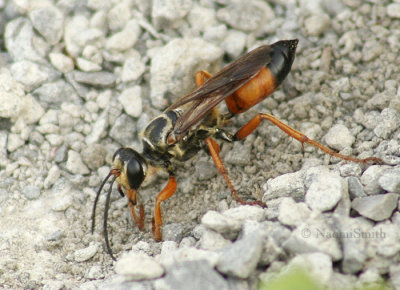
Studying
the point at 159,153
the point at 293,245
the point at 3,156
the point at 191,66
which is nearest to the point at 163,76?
the point at 191,66

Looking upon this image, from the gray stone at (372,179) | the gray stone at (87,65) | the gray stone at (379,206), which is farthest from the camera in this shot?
the gray stone at (87,65)

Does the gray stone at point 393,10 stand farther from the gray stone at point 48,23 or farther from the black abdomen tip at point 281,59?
the gray stone at point 48,23

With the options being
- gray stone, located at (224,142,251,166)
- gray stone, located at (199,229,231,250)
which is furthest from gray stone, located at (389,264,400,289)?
gray stone, located at (224,142,251,166)

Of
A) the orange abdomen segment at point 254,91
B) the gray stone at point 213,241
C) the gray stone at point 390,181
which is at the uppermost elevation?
the orange abdomen segment at point 254,91

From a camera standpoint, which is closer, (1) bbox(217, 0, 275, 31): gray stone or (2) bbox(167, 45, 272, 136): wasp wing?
(2) bbox(167, 45, 272, 136): wasp wing

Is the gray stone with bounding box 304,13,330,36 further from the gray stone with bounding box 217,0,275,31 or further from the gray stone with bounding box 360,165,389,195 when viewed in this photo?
the gray stone with bounding box 360,165,389,195

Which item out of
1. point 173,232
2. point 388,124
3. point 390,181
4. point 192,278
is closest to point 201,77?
point 173,232

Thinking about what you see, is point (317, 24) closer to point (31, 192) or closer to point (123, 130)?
point (123, 130)

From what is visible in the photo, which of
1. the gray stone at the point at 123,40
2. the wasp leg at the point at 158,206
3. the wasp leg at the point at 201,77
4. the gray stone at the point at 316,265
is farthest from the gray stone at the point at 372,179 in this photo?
the gray stone at the point at 123,40
